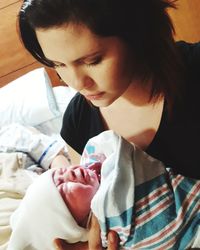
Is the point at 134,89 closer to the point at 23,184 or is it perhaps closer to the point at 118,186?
the point at 118,186

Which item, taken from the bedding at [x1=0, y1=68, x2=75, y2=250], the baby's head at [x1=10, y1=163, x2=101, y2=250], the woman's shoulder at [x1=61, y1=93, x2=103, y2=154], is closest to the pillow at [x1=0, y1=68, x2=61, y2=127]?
the bedding at [x1=0, y1=68, x2=75, y2=250]

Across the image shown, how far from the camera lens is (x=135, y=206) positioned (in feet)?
2.72

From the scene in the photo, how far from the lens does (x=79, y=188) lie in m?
0.91

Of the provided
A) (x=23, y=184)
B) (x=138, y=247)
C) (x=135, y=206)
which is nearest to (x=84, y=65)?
(x=135, y=206)

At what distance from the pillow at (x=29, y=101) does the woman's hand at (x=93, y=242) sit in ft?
3.11

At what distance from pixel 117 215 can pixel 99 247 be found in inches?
6.0

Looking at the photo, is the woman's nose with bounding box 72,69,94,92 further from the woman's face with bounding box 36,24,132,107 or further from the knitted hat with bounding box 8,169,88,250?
the knitted hat with bounding box 8,169,88,250

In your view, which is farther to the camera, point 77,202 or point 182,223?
point 77,202

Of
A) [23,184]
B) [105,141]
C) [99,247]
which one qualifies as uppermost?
[105,141]

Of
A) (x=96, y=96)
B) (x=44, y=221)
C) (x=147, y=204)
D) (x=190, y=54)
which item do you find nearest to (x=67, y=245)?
(x=44, y=221)

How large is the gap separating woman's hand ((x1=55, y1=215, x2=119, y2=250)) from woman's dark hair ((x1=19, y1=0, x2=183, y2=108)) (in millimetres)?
358

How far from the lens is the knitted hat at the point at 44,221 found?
3.04ft

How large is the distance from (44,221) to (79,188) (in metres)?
0.15

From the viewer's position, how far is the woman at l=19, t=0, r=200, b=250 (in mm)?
696
